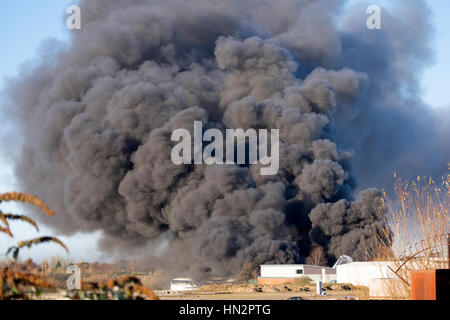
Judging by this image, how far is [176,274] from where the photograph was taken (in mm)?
54156

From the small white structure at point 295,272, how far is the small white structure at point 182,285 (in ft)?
16.3

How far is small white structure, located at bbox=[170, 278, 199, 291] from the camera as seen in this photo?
145 ft

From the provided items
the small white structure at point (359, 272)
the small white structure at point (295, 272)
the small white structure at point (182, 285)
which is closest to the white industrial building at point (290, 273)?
the small white structure at point (295, 272)

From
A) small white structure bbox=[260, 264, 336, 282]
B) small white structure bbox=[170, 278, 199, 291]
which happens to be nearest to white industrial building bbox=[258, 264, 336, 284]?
small white structure bbox=[260, 264, 336, 282]

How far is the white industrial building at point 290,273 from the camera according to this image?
4475 centimetres

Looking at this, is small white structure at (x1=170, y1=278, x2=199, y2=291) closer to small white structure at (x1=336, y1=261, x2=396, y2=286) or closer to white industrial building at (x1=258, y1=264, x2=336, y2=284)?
white industrial building at (x1=258, y1=264, x2=336, y2=284)

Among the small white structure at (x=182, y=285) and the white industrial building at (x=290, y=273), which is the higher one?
the white industrial building at (x=290, y=273)

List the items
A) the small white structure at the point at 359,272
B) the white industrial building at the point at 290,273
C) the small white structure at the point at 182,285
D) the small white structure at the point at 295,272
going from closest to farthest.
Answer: the small white structure at the point at 359,272, the small white structure at the point at 182,285, the white industrial building at the point at 290,273, the small white structure at the point at 295,272

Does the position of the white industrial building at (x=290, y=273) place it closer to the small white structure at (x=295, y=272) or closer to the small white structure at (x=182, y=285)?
the small white structure at (x=295, y=272)

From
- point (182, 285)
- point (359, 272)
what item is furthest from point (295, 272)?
point (359, 272)

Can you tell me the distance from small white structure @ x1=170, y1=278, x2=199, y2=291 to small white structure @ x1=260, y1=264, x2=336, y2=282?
16.3 ft
